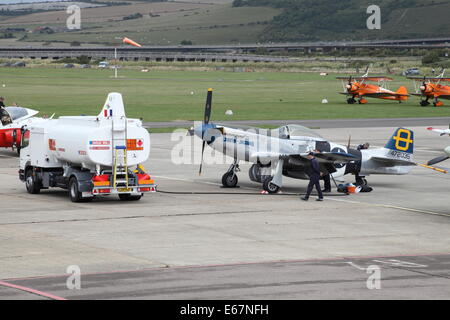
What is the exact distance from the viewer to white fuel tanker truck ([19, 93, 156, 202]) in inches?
1024

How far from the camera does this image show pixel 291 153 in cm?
2911

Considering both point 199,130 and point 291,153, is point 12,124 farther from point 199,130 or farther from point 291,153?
point 291,153

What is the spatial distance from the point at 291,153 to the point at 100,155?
6694 millimetres

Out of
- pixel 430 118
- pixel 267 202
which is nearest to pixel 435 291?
pixel 267 202

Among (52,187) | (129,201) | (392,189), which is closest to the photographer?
(129,201)

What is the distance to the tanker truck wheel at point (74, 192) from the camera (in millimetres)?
26141

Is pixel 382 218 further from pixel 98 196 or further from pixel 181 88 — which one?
pixel 181 88

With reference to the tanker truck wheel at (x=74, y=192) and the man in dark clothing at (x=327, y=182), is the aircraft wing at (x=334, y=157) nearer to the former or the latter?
the man in dark clothing at (x=327, y=182)

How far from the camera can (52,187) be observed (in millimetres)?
28703

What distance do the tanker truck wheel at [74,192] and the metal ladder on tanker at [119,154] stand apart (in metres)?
1.13

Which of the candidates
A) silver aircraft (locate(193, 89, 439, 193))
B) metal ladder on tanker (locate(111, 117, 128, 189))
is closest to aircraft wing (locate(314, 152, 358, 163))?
silver aircraft (locate(193, 89, 439, 193))

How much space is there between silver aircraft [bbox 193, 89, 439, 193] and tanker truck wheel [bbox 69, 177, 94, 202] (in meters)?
5.41

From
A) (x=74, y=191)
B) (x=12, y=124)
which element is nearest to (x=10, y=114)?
(x=12, y=124)

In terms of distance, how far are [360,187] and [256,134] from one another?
3971 millimetres
